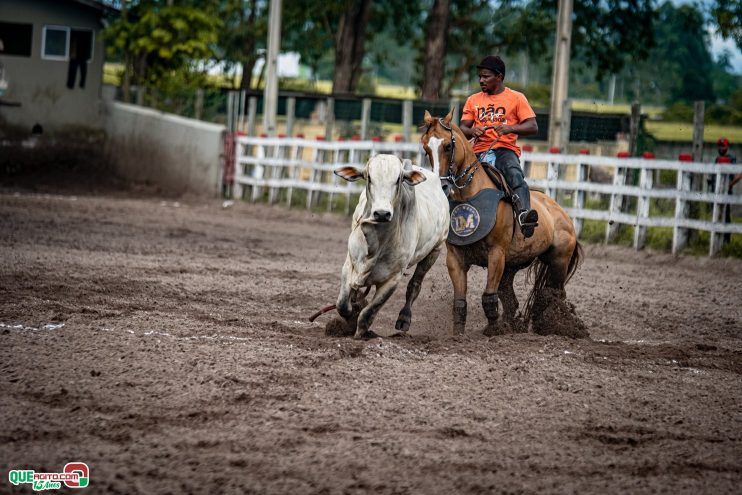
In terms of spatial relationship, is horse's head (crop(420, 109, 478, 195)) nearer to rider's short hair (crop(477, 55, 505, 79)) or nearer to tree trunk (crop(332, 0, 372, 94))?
rider's short hair (crop(477, 55, 505, 79))

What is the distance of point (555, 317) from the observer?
10023mm

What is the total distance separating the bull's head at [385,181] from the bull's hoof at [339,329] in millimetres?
1011

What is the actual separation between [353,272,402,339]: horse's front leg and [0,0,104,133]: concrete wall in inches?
832

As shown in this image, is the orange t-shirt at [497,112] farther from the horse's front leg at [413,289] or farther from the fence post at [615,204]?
the fence post at [615,204]

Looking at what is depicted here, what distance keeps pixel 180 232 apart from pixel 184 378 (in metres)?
10.1

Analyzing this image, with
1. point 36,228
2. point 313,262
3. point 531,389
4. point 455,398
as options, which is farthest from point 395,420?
point 36,228

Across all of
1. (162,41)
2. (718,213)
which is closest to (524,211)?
(718,213)

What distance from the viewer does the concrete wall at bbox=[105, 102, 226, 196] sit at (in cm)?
2461

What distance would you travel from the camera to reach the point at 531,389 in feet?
23.7

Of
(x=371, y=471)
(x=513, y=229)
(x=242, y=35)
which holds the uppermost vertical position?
(x=242, y=35)

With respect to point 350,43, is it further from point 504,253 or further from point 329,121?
point 504,253

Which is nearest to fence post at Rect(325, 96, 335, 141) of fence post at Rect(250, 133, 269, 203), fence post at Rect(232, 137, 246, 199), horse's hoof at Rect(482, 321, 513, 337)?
fence post at Rect(250, 133, 269, 203)

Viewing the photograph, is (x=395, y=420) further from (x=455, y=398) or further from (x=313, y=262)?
(x=313, y=262)

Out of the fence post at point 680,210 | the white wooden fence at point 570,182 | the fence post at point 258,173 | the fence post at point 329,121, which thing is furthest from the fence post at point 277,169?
the fence post at point 680,210
